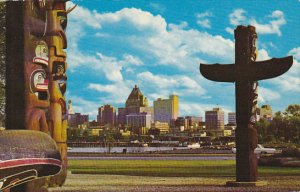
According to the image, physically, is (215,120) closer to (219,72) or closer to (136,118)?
(136,118)

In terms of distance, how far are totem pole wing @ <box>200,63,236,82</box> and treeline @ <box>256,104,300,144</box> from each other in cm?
3522

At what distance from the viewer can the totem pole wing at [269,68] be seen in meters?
19.2

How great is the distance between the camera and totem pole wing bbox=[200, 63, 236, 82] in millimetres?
20109

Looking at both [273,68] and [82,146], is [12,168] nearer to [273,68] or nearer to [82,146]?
[273,68]

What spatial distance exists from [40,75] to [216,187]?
22.8 ft

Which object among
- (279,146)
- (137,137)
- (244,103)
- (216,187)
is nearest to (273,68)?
(244,103)

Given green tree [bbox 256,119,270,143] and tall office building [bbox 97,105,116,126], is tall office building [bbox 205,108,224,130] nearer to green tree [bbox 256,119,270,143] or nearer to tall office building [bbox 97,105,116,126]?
green tree [bbox 256,119,270,143]

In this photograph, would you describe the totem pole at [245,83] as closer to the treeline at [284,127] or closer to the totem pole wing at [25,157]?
the totem pole wing at [25,157]

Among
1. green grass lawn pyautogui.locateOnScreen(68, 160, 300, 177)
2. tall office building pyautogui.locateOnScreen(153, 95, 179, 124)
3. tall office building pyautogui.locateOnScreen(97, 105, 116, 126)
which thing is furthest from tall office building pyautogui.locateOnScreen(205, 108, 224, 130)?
green grass lawn pyautogui.locateOnScreen(68, 160, 300, 177)

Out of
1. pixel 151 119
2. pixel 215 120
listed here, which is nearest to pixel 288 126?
pixel 151 119

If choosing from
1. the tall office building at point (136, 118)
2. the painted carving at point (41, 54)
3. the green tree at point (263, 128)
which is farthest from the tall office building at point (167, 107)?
the painted carving at point (41, 54)

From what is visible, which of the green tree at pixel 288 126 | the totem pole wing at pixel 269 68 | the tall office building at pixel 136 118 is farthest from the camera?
the green tree at pixel 288 126

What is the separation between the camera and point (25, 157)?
12.6 m

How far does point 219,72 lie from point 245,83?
2.89 feet
